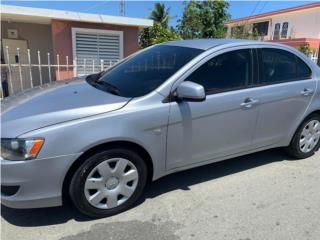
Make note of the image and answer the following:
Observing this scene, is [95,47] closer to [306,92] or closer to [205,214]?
[306,92]

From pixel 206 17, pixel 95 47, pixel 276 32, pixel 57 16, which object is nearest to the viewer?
pixel 57 16

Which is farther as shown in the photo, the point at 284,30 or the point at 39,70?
the point at 284,30

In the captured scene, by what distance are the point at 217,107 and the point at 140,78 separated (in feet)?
2.92

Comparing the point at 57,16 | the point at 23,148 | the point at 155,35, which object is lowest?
the point at 23,148

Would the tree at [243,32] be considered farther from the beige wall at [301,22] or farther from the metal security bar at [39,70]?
the metal security bar at [39,70]

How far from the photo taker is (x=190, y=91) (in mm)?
2910

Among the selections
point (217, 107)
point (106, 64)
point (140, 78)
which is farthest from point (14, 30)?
point (217, 107)

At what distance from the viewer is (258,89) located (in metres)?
3.57

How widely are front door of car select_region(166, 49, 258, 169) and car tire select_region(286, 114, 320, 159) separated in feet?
3.14

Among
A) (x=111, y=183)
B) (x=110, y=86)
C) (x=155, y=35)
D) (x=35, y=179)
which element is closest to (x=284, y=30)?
(x=155, y=35)

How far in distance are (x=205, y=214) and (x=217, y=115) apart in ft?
3.39

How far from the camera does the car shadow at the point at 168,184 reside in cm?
288

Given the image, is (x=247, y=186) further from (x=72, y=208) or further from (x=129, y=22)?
(x=129, y=22)

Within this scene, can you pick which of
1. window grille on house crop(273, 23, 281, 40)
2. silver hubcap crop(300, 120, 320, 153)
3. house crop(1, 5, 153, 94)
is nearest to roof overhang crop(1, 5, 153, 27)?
house crop(1, 5, 153, 94)
